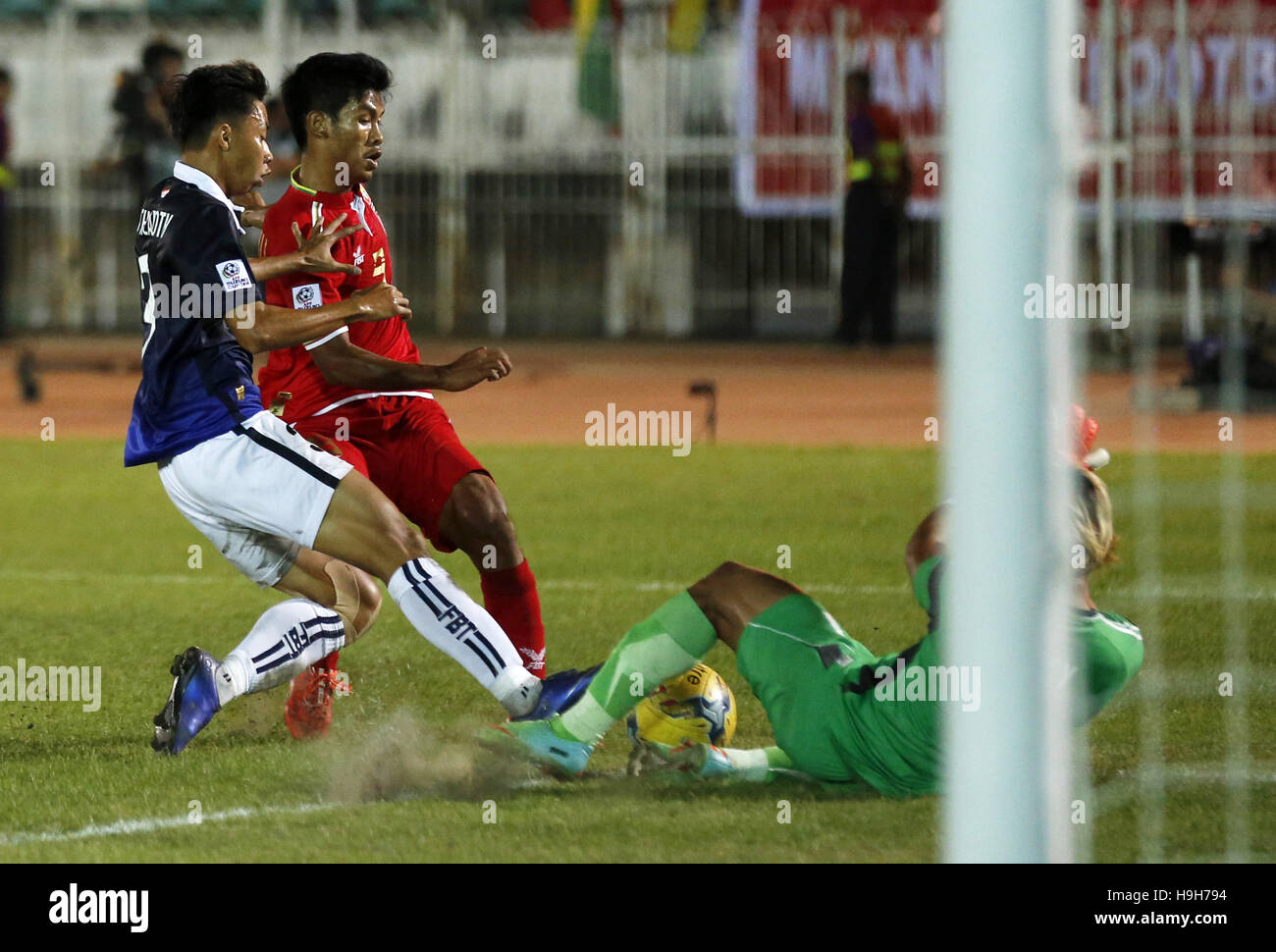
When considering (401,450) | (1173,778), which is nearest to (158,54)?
(401,450)

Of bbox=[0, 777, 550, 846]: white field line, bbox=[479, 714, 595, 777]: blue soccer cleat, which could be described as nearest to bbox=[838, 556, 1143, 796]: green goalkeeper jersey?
bbox=[479, 714, 595, 777]: blue soccer cleat

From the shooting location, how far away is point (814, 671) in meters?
4.96

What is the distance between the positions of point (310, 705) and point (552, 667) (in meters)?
1.14

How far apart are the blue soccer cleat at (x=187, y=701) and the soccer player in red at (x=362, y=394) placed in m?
0.43

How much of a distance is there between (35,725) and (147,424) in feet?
3.69

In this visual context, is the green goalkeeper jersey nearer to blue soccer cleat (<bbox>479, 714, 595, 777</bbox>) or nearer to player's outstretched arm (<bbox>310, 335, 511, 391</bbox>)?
blue soccer cleat (<bbox>479, 714, 595, 777</bbox>)

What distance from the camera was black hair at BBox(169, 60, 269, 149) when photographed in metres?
5.63

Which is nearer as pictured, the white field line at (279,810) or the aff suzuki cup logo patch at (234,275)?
the white field line at (279,810)

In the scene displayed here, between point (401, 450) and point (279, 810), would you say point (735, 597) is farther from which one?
point (401, 450)

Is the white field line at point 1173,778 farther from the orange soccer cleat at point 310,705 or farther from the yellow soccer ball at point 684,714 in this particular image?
the orange soccer cleat at point 310,705

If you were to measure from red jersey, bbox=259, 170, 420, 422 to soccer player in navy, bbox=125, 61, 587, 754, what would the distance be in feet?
1.09

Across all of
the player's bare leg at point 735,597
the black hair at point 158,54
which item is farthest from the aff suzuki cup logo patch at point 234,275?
the black hair at point 158,54

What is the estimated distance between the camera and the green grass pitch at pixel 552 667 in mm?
4723
